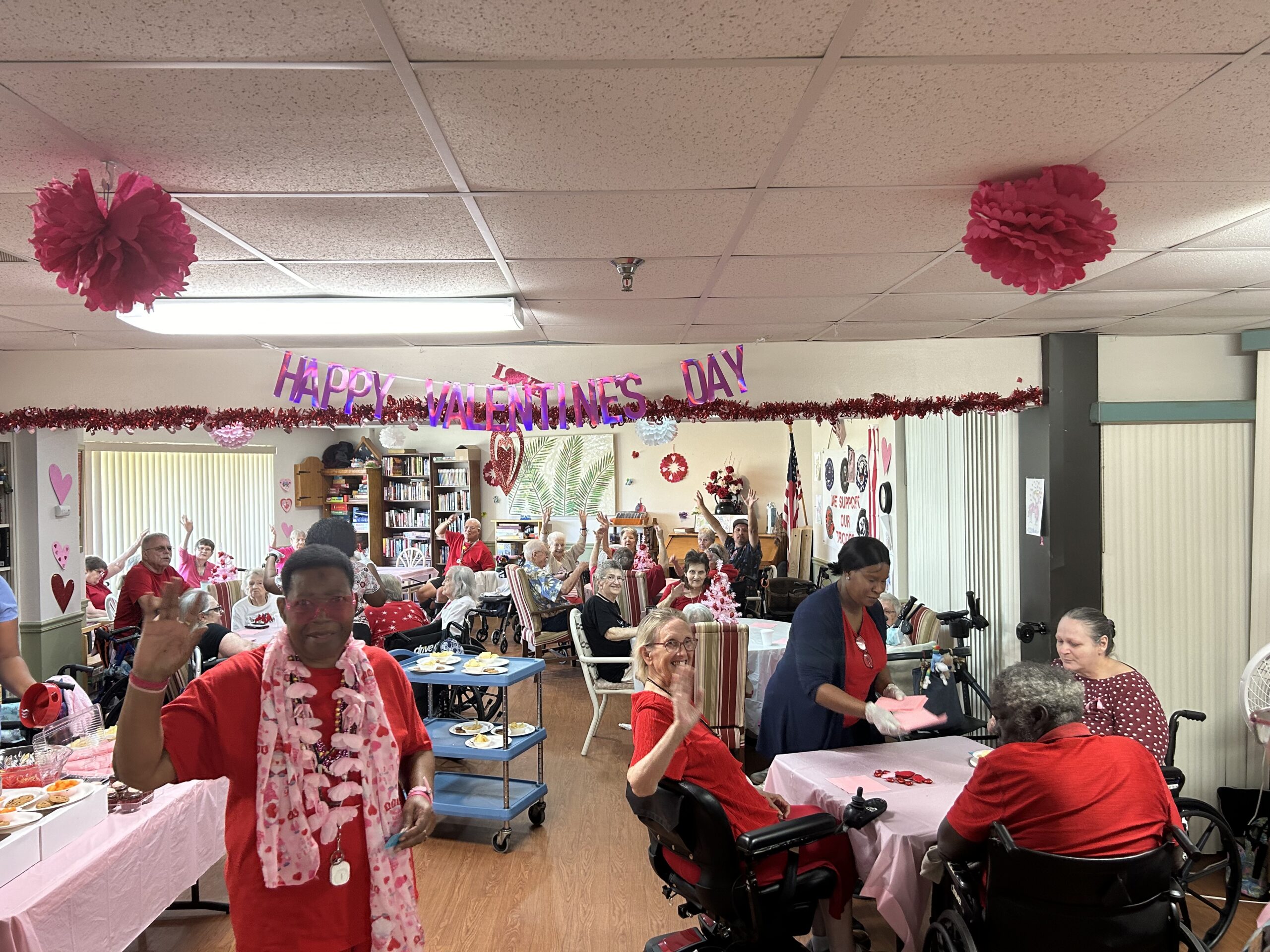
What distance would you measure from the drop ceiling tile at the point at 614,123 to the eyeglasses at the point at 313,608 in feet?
3.26

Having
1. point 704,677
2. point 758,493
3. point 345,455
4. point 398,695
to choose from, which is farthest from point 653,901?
point 345,455

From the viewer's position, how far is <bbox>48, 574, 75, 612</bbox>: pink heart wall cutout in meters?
5.94

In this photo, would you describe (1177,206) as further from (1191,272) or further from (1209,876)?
(1209,876)

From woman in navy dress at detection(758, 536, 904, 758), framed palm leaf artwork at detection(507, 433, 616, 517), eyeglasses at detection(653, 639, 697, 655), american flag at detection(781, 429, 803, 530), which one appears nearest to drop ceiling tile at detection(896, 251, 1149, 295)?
woman in navy dress at detection(758, 536, 904, 758)

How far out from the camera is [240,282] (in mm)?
3084

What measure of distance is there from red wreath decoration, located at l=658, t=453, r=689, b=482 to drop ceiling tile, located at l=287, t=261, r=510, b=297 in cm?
834

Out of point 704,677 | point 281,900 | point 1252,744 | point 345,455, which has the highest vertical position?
point 345,455

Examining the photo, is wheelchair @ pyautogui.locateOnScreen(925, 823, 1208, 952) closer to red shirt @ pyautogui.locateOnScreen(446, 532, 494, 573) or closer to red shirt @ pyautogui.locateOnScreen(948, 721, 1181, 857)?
red shirt @ pyautogui.locateOnScreen(948, 721, 1181, 857)

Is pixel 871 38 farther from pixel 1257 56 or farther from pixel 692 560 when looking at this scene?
pixel 692 560

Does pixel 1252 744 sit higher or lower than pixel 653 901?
higher

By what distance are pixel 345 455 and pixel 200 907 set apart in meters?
9.07

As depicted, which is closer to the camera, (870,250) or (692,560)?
(870,250)

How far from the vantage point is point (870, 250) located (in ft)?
8.98

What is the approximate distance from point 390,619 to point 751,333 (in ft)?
9.82
